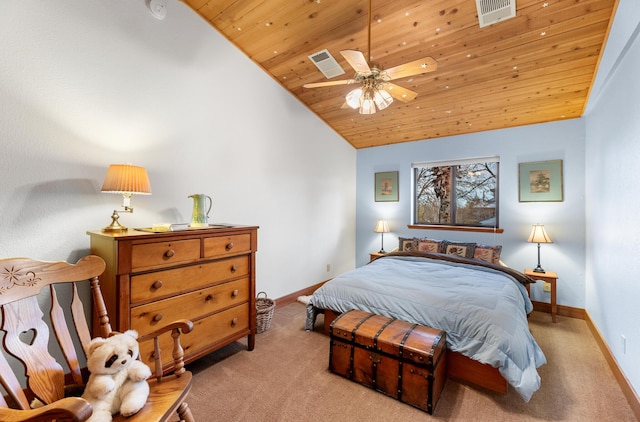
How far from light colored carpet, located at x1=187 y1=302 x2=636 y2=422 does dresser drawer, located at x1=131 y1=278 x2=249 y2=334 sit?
0.51 meters

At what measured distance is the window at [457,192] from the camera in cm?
397

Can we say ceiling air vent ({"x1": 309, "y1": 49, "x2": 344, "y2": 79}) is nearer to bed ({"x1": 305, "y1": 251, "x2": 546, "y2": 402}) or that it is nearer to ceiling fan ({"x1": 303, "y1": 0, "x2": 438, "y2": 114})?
ceiling fan ({"x1": 303, "y1": 0, "x2": 438, "y2": 114})

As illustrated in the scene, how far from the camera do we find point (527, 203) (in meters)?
3.60

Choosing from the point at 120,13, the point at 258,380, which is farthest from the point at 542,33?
the point at 258,380

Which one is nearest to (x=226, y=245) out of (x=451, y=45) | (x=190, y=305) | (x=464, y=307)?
(x=190, y=305)

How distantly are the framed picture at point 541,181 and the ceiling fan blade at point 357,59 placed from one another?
3.00 m

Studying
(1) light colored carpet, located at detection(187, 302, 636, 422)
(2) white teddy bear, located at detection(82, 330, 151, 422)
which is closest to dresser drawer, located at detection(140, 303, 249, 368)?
(1) light colored carpet, located at detection(187, 302, 636, 422)

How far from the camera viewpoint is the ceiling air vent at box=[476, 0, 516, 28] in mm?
2055

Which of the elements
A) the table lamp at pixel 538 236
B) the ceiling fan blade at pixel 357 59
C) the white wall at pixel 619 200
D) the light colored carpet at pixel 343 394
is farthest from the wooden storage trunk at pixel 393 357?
the table lamp at pixel 538 236

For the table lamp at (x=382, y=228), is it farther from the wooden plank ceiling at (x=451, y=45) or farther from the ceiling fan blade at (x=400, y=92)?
the ceiling fan blade at (x=400, y=92)

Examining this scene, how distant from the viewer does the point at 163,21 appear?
7.78 ft

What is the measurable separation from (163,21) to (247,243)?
205 centimetres

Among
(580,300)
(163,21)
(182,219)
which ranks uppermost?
(163,21)

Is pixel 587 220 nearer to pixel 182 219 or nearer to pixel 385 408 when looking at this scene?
pixel 385 408
